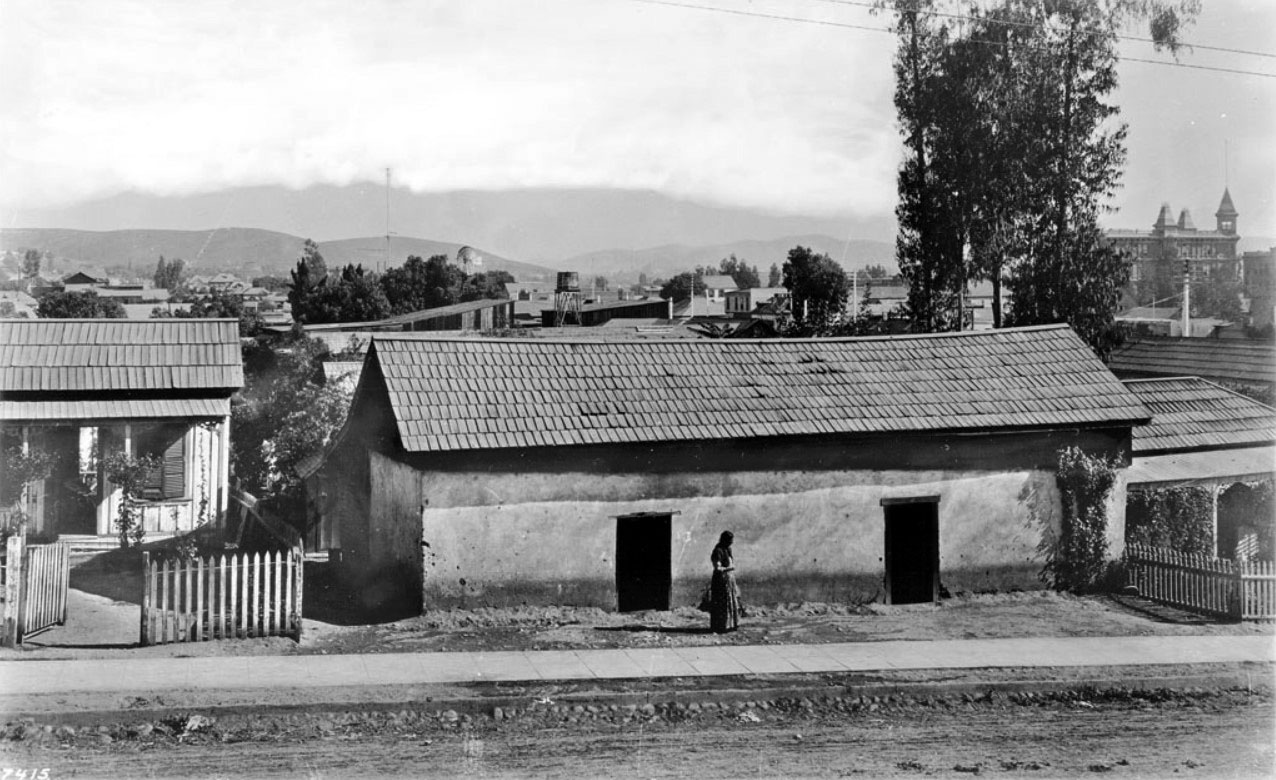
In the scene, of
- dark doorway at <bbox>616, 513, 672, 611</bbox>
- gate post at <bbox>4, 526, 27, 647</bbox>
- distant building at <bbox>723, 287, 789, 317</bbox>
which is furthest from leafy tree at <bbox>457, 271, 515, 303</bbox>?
gate post at <bbox>4, 526, 27, 647</bbox>

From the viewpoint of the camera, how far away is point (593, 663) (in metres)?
13.6

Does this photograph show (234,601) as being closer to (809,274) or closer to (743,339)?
(743,339)

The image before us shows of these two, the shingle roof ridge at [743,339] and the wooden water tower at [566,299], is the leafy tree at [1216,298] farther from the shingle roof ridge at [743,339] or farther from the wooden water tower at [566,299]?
the shingle roof ridge at [743,339]

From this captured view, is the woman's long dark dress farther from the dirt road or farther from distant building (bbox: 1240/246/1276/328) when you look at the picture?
distant building (bbox: 1240/246/1276/328)

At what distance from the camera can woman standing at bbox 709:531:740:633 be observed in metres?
15.7

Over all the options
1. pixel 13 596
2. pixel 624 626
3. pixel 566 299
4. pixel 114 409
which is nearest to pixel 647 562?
pixel 624 626

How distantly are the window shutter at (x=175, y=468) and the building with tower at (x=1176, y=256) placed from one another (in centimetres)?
13772

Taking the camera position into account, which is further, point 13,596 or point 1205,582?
point 1205,582

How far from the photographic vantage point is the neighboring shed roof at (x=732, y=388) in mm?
16484

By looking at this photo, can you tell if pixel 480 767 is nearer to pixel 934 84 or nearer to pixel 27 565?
pixel 27 565

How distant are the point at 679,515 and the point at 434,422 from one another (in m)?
3.85

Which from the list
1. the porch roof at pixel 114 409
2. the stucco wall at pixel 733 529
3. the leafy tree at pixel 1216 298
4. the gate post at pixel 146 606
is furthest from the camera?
the leafy tree at pixel 1216 298

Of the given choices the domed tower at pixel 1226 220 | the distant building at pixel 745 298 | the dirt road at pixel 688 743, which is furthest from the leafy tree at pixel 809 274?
the domed tower at pixel 1226 220

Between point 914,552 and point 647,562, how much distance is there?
4.47 m
